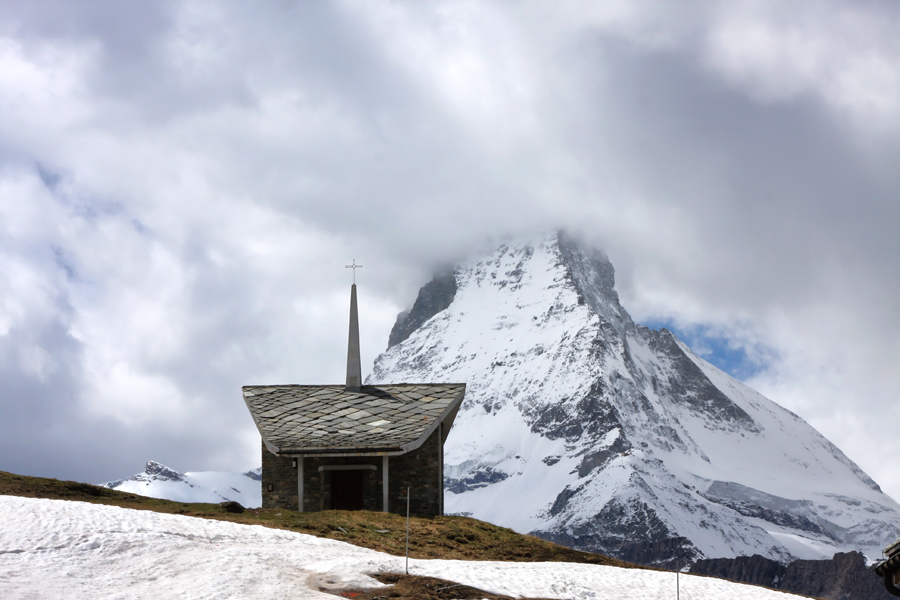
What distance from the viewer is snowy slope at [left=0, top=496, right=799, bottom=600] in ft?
54.2

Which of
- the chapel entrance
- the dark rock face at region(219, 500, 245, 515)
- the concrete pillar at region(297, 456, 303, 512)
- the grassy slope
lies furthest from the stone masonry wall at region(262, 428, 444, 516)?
the dark rock face at region(219, 500, 245, 515)

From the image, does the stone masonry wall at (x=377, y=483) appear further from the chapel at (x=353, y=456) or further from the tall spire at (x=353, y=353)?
Result: the tall spire at (x=353, y=353)

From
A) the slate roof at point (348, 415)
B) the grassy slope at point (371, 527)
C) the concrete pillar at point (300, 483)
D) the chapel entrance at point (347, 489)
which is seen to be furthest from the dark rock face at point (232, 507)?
the chapel entrance at point (347, 489)

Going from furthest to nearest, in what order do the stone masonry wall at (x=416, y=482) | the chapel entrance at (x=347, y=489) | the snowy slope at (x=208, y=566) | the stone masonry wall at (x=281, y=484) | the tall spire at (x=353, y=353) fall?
the tall spire at (x=353, y=353) → the chapel entrance at (x=347, y=489) → the stone masonry wall at (x=281, y=484) → the stone masonry wall at (x=416, y=482) → the snowy slope at (x=208, y=566)

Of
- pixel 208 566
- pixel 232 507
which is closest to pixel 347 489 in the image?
pixel 232 507

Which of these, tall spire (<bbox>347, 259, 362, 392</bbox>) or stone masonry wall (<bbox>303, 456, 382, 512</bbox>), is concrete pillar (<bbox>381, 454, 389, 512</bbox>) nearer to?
stone masonry wall (<bbox>303, 456, 382, 512</bbox>)

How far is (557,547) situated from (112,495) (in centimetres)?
1207

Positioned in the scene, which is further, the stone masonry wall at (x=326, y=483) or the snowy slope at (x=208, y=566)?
the stone masonry wall at (x=326, y=483)

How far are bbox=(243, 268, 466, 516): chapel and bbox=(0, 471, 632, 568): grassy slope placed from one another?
2.02 metres

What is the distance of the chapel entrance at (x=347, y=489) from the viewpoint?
3016cm

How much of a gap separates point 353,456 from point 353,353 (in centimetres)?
717

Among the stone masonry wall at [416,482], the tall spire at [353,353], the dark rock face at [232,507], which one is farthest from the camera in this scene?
the tall spire at [353,353]

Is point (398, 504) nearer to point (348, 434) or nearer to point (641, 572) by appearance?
point (348, 434)

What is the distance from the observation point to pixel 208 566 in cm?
1795
